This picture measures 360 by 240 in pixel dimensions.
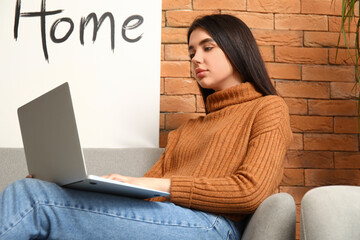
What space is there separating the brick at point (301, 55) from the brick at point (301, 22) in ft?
0.34

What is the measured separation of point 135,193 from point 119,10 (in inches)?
45.0

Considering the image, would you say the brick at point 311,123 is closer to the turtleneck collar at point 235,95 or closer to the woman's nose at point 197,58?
the turtleneck collar at point 235,95

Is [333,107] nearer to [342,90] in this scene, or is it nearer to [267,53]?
[342,90]

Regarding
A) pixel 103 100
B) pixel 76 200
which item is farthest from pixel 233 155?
pixel 103 100

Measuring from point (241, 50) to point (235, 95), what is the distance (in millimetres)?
171

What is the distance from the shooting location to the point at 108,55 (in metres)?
1.91

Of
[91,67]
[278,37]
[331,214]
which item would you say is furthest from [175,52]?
[331,214]

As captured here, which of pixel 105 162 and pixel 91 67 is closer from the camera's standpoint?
pixel 105 162

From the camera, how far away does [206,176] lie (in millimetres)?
1311

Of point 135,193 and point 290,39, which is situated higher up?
point 290,39

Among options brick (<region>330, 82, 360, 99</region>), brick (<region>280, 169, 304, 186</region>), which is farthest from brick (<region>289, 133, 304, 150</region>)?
brick (<region>330, 82, 360, 99</region>)

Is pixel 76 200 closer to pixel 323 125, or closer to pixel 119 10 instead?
pixel 119 10

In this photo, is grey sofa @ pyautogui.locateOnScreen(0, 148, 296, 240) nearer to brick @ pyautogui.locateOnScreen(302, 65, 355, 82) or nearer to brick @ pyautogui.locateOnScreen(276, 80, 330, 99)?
brick @ pyautogui.locateOnScreen(276, 80, 330, 99)

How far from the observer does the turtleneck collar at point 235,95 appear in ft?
4.86
